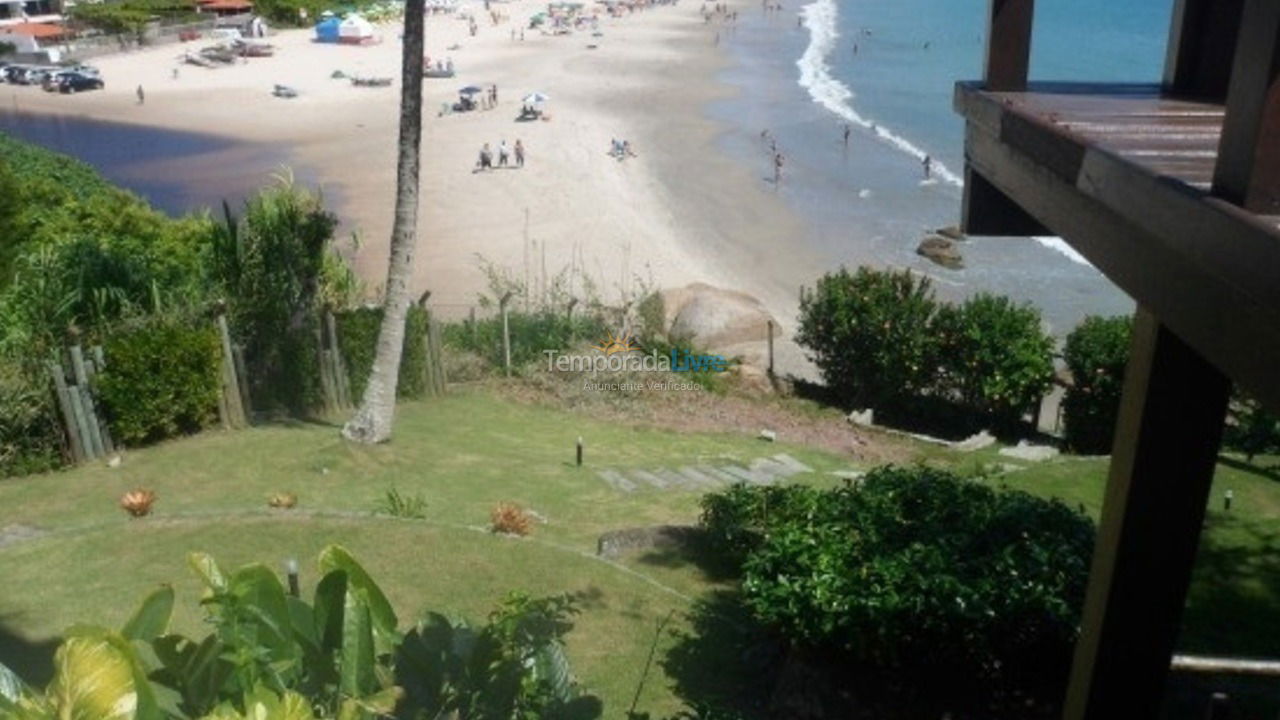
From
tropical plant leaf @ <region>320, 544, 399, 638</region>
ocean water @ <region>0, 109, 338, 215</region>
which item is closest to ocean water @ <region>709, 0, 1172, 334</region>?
tropical plant leaf @ <region>320, 544, 399, 638</region>

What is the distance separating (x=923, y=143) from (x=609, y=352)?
90.9 feet

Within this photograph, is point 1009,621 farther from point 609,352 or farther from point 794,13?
point 794,13

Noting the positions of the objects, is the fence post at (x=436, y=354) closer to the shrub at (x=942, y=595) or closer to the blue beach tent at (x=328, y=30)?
the shrub at (x=942, y=595)

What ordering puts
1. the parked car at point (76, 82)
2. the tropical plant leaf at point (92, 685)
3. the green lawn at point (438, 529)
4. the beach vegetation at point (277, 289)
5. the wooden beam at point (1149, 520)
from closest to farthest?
the tropical plant leaf at point (92, 685), the wooden beam at point (1149, 520), the green lawn at point (438, 529), the beach vegetation at point (277, 289), the parked car at point (76, 82)

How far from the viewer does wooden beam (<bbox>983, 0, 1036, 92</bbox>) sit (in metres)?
4.13

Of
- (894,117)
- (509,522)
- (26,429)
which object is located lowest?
(894,117)

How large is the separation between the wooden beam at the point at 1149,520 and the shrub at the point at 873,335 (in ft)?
38.0

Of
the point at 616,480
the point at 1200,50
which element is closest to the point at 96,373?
the point at 616,480

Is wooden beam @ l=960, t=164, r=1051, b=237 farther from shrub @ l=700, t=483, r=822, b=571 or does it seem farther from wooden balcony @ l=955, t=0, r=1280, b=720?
shrub @ l=700, t=483, r=822, b=571

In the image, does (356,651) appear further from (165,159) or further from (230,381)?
(165,159)

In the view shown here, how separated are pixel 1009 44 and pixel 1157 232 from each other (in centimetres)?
206

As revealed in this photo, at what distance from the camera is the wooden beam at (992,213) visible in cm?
435

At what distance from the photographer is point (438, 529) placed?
26.2 ft

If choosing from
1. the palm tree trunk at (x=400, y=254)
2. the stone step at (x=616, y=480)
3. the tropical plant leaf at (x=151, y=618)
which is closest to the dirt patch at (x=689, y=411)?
the stone step at (x=616, y=480)
